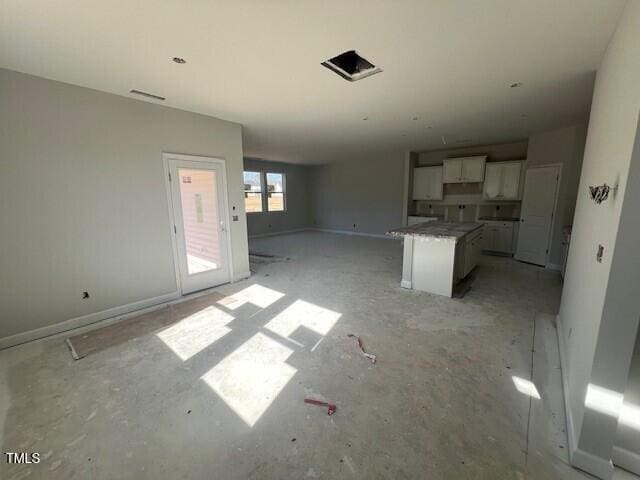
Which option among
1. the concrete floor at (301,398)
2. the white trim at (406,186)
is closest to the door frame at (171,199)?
the concrete floor at (301,398)

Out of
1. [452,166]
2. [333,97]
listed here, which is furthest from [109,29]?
[452,166]

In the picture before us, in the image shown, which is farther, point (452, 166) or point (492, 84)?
point (452, 166)

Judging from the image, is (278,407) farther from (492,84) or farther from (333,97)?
(492,84)

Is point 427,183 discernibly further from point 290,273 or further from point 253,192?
point 253,192

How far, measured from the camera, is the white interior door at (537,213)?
4.89m

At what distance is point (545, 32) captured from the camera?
191cm

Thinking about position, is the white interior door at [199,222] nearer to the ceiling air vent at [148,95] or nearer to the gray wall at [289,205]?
the ceiling air vent at [148,95]

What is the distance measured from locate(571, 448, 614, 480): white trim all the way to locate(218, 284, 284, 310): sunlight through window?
9.70 ft

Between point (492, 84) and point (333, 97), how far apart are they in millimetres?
1810

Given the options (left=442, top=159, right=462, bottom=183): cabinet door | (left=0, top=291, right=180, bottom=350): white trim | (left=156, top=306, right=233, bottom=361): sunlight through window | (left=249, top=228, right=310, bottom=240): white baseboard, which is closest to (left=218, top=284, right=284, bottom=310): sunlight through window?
(left=156, top=306, right=233, bottom=361): sunlight through window

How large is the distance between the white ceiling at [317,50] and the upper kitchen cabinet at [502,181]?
2.30 meters

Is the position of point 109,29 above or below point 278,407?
above

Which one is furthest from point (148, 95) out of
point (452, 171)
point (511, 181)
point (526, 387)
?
point (511, 181)

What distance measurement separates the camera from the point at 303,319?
3.04 meters
